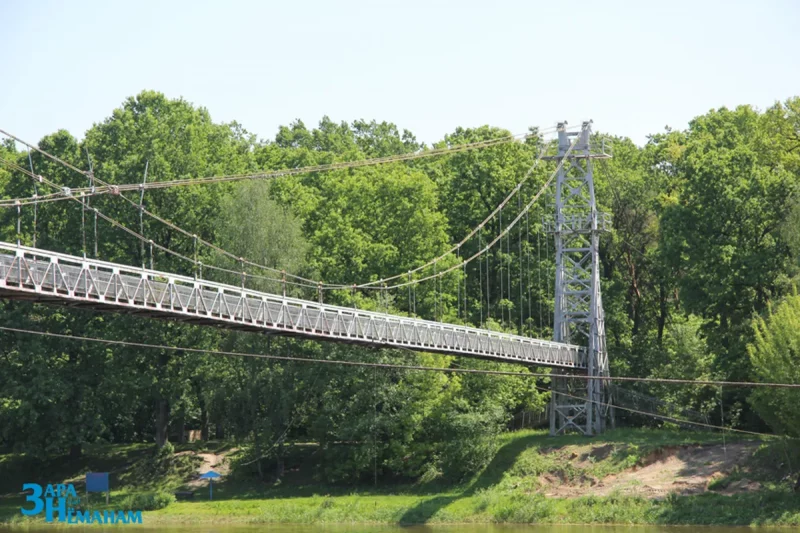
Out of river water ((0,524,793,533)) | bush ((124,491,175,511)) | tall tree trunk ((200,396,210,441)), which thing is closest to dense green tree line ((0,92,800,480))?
tall tree trunk ((200,396,210,441))

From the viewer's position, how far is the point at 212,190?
61.6 m

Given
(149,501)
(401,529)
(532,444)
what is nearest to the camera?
(401,529)

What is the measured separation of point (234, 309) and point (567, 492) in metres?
14.9

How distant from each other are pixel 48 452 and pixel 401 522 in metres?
17.8

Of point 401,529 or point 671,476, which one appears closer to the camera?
point 401,529

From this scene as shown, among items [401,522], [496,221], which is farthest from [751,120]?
[401,522]

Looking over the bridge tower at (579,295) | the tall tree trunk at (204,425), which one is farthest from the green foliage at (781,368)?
the tall tree trunk at (204,425)

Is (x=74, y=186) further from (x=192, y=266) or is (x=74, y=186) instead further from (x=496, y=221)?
(x=496, y=221)

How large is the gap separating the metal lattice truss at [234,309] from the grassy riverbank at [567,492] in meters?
4.56

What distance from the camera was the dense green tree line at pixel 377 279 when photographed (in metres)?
53.4

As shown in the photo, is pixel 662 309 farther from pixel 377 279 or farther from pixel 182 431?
pixel 182 431

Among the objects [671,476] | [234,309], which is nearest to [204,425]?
[234,309]

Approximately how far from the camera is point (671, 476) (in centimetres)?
4719

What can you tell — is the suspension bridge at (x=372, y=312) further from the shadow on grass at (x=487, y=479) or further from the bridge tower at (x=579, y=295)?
the shadow on grass at (x=487, y=479)
